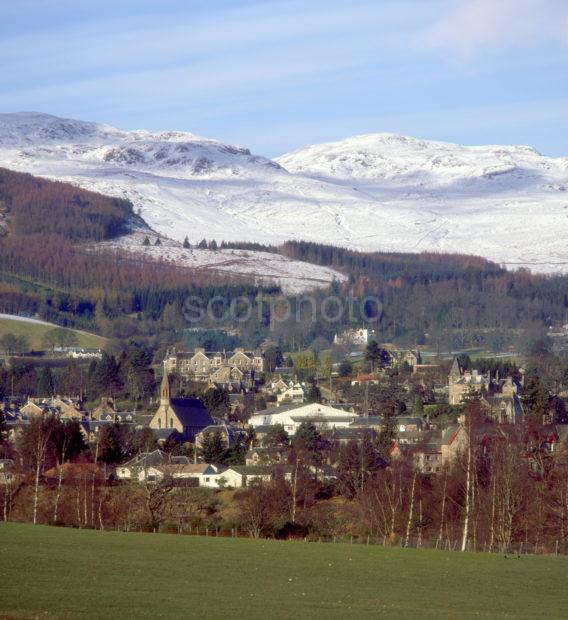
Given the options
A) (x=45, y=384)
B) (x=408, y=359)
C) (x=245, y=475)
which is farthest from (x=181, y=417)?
(x=408, y=359)

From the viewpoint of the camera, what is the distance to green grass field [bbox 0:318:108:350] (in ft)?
433

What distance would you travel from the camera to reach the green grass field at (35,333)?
132125 millimetres

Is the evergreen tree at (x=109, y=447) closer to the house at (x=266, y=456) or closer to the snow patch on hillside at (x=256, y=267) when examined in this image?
the house at (x=266, y=456)

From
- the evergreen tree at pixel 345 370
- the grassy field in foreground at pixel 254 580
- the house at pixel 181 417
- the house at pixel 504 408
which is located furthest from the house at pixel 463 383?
the grassy field in foreground at pixel 254 580

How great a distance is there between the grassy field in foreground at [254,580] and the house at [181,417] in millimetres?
45173

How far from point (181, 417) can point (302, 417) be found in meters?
7.38

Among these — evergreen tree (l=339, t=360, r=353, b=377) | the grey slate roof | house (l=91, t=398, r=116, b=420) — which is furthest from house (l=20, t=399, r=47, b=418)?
evergreen tree (l=339, t=360, r=353, b=377)

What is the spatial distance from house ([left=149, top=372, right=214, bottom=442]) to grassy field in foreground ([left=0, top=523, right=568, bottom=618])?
148 feet

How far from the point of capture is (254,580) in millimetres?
25641

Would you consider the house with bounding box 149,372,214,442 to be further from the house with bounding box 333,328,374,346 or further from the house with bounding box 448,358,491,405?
the house with bounding box 333,328,374,346

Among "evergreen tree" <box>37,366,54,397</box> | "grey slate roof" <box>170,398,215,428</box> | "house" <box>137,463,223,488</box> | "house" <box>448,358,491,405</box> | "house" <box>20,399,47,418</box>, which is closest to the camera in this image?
"house" <box>137,463,223,488</box>

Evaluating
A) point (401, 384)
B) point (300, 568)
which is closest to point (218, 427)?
point (401, 384)

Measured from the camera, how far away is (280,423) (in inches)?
3182

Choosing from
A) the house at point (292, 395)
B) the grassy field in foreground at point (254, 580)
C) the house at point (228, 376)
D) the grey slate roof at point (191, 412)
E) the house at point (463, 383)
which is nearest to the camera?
the grassy field in foreground at point (254, 580)
